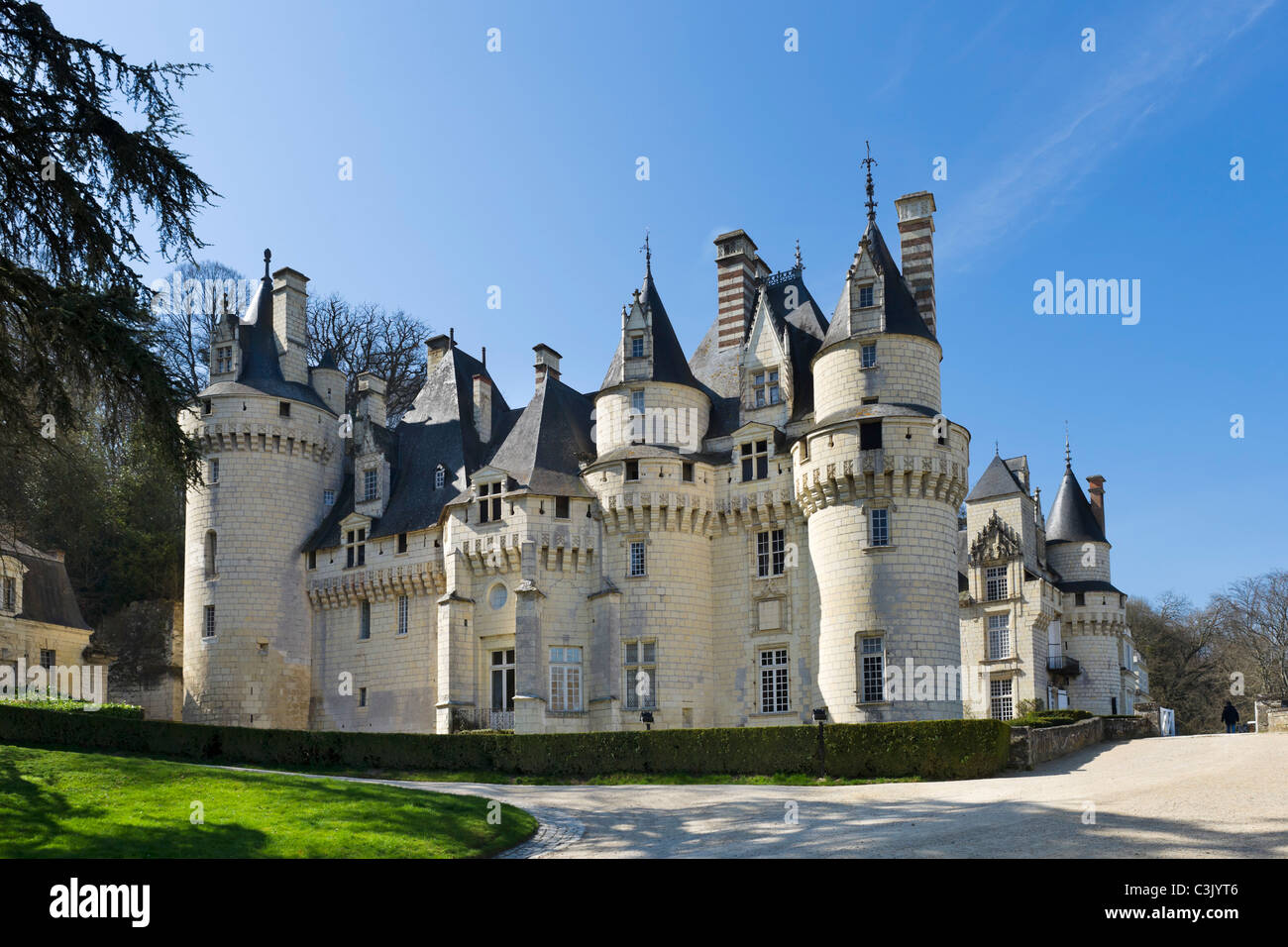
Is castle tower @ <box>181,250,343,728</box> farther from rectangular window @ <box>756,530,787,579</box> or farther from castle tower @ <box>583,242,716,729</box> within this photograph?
rectangular window @ <box>756,530,787,579</box>

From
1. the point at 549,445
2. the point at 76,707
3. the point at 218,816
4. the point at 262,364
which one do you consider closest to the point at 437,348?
the point at 262,364

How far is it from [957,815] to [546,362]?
84.6ft

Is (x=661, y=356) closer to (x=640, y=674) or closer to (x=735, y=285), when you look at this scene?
(x=735, y=285)

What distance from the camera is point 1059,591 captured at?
46250 mm

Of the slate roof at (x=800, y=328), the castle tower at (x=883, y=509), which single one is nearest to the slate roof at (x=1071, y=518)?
the slate roof at (x=800, y=328)

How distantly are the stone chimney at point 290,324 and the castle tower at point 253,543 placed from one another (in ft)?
0.75

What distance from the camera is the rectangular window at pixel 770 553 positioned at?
33.4 metres

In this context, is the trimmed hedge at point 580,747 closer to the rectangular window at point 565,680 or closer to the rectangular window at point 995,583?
the rectangular window at point 565,680

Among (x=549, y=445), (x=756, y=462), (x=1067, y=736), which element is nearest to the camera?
(x=1067, y=736)

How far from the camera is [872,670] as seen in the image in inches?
1171

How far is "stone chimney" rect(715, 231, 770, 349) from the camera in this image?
3778 cm
